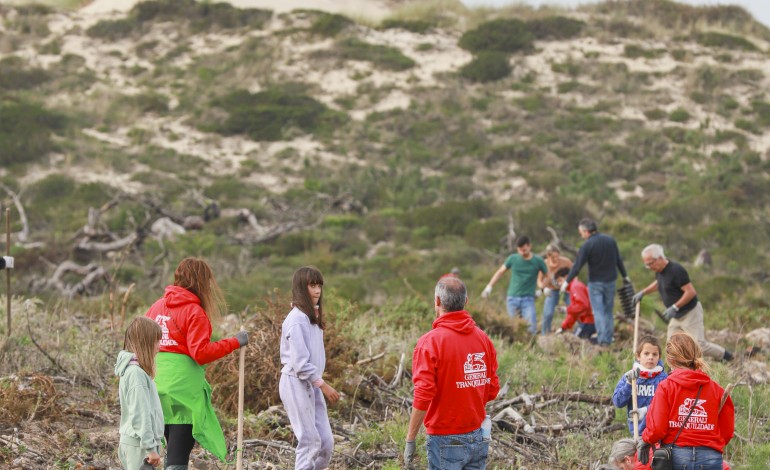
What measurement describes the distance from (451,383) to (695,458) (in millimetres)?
1369

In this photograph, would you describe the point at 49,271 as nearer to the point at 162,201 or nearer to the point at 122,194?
the point at 122,194

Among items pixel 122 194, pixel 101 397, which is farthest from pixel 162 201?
pixel 101 397

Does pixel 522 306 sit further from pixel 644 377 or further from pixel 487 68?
pixel 487 68

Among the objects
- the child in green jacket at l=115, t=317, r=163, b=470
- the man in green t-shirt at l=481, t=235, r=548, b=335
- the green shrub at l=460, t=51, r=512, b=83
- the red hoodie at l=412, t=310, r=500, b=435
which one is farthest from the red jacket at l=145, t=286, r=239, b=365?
the green shrub at l=460, t=51, r=512, b=83

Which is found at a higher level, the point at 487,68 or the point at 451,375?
the point at 451,375

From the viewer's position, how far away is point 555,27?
125ft

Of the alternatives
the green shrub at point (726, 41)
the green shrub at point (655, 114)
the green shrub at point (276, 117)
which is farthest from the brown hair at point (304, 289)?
the green shrub at point (726, 41)

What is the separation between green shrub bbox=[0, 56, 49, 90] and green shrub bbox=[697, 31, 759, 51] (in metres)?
24.5

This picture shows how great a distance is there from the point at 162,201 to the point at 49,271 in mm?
6737

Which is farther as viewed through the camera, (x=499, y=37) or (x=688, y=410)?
(x=499, y=37)

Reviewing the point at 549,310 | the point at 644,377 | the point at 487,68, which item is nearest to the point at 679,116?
the point at 487,68

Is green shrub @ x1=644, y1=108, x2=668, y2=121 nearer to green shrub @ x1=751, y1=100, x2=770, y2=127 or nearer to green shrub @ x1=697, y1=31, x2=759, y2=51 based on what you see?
green shrub @ x1=751, y1=100, x2=770, y2=127

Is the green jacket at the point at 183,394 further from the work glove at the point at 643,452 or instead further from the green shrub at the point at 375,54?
the green shrub at the point at 375,54

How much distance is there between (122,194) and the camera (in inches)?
895
